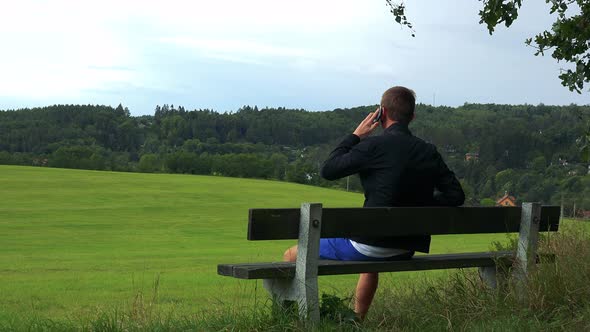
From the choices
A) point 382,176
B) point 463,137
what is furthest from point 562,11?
point 463,137

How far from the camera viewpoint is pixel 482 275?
264 inches

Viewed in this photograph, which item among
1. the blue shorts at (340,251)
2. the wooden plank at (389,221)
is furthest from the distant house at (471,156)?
the blue shorts at (340,251)

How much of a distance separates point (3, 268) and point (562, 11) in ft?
52.5

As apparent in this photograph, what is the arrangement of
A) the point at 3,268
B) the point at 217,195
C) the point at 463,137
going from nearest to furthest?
1. the point at 3,268
2. the point at 217,195
3. the point at 463,137

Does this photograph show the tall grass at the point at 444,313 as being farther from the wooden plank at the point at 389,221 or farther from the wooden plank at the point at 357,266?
the wooden plank at the point at 389,221

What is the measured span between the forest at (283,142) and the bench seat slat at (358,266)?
39593mm

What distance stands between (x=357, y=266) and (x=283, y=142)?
126m

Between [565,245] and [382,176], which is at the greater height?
[382,176]

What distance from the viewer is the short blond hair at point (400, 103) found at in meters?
5.98

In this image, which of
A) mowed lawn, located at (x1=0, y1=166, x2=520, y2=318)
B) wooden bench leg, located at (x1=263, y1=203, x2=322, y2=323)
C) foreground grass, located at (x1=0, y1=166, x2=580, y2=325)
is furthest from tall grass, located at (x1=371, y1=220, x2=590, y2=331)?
mowed lawn, located at (x1=0, y1=166, x2=520, y2=318)

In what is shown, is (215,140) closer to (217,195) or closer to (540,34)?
(217,195)

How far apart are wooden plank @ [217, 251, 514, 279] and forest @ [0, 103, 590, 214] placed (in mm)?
39613

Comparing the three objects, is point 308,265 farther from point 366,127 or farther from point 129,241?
point 129,241

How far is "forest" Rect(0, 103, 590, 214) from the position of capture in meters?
71.4
